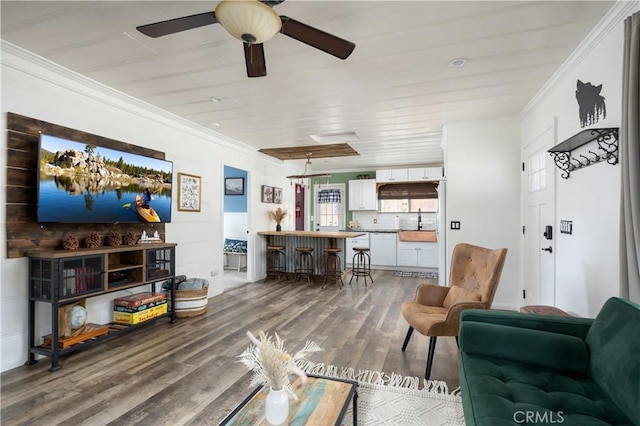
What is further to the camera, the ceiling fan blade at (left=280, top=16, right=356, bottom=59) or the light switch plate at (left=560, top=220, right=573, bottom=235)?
the light switch plate at (left=560, top=220, right=573, bottom=235)

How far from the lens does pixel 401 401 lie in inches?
81.9

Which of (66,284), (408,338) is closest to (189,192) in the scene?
(66,284)

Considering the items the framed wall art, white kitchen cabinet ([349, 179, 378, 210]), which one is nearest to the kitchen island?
the framed wall art

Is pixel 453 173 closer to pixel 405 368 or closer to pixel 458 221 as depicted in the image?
pixel 458 221

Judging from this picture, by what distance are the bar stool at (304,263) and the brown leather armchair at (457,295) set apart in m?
3.37

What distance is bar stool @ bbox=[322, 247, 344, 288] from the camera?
5.72m

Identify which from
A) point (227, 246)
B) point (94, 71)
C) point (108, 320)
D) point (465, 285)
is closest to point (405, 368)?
point (465, 285)

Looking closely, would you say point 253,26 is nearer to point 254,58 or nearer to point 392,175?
point 254,58

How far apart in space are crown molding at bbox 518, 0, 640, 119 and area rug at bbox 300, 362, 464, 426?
2667mm

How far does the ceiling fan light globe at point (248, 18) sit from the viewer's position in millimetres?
1360

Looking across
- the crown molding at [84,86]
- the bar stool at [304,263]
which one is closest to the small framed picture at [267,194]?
the bar stool at [304,263]

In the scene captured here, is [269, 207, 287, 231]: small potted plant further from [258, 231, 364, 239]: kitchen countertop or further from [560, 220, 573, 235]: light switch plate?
[560, 220, 573, 235]: light switch plate

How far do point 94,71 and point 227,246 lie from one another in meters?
4.79

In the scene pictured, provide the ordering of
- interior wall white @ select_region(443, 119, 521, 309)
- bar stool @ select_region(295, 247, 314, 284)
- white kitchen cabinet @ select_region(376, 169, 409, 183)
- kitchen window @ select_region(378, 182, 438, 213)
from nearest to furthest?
interior wall white @ select_region(443, 119, 521, 309) → bar stool @ select_region(295, 247, 314, 284) → white kitchen cabinet @ select_region(376, 169, 409, 183) → kitchen window @ select_region(378, 182, 438, 213)
